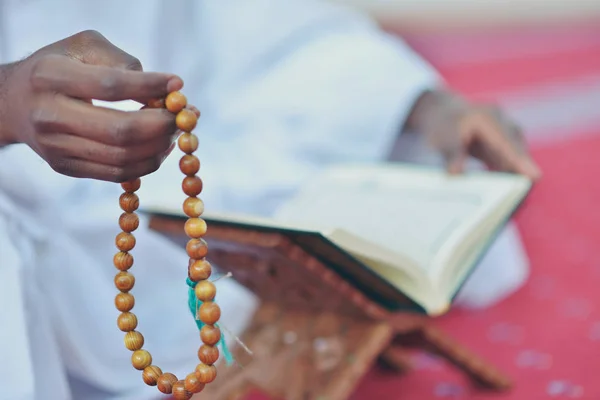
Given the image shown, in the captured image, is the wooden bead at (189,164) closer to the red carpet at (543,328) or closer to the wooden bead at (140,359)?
the wooden bead at (140,359)

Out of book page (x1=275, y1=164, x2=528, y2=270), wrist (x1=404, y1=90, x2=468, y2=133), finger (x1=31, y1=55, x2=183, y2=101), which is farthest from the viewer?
wrist (x1=404, y1=90, x2=468, y2=133)

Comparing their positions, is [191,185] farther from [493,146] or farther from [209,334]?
[493,146]

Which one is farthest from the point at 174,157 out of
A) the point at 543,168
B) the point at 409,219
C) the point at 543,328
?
the point at 543,168

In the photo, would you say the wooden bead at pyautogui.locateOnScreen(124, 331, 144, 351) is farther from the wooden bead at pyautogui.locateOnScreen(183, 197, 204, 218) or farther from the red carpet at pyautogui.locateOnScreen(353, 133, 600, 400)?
the red carpet at pyautogui.locateOnScreen(353, 133, 600, 400)

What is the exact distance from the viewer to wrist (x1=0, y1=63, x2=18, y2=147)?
597 millimetres

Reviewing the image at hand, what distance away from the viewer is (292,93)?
1.25 m

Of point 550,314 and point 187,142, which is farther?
point 550,314

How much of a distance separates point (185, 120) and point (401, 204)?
0.46 m

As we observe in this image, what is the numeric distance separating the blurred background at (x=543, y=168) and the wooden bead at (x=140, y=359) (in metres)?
0.50

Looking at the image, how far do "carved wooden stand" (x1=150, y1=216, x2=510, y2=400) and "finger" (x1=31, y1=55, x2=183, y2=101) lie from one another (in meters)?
0.26

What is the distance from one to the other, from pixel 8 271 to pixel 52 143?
28cm

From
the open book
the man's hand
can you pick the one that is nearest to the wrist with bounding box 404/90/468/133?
the man's hand

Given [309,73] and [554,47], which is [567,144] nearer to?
[309,73]

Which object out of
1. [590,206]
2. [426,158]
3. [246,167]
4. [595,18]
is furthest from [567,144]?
[595,18]
